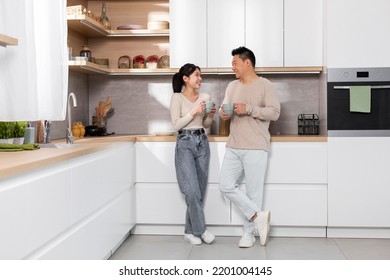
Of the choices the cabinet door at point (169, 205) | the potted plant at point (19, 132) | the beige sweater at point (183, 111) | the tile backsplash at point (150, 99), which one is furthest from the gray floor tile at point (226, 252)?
the potted plant at point (19, 132)

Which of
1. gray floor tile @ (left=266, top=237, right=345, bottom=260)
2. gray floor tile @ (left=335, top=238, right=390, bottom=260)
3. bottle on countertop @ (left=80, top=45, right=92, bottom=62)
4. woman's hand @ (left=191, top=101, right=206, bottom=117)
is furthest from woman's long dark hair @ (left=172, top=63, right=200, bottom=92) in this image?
gray floor tile @ (left=335, top=238, right=390, bottom=260)

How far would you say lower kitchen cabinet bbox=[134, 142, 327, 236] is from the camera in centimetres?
480

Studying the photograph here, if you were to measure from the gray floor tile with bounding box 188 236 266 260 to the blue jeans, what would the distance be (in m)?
0.17

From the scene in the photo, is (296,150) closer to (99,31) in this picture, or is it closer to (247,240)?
(247,240)

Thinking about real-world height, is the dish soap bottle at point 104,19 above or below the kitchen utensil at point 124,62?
above

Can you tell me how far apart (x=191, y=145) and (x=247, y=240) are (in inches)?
32.0

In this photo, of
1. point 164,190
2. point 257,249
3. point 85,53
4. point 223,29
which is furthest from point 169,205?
point 223,29

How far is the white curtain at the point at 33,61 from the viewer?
3361 millimetres

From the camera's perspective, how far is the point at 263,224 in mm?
4543

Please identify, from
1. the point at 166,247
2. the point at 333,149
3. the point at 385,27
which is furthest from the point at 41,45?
the point at 385,27

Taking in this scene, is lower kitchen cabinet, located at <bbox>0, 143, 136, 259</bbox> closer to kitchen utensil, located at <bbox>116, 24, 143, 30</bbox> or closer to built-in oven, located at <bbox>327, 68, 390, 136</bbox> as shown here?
kitchen utensil, located at <bbox>116, 24, 143, 30</bbox>

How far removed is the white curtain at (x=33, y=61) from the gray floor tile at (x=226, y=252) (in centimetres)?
135

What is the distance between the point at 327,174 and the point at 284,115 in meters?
0.92

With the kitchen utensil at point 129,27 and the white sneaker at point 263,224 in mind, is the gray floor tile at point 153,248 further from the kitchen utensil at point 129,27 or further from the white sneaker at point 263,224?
the kitchen utensil at point 129,27
